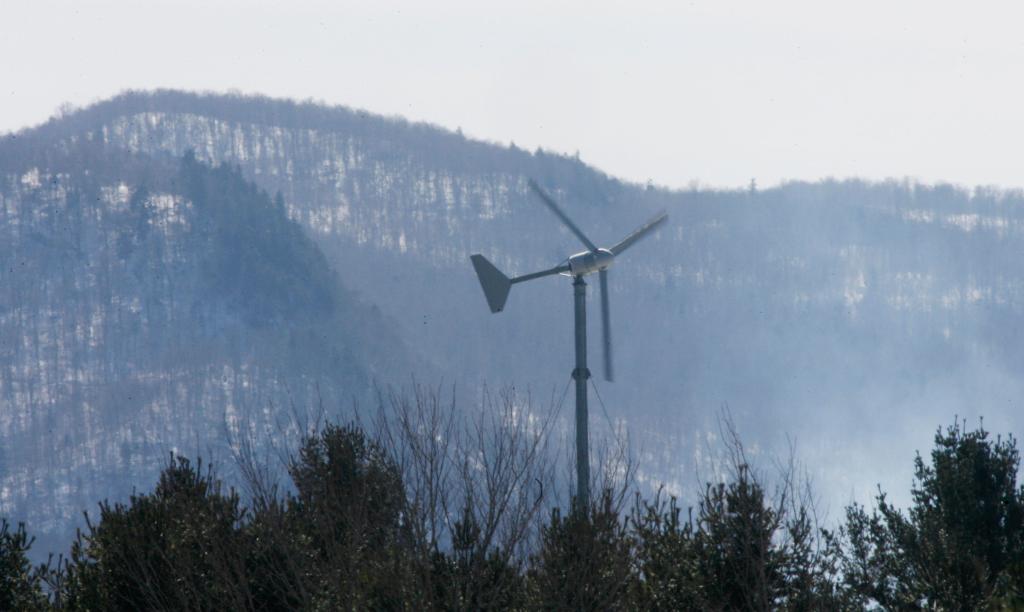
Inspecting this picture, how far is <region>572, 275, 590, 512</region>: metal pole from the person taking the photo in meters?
23.0

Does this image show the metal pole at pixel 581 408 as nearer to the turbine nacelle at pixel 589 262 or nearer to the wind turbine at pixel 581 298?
the wind turbine at pixel 581 298

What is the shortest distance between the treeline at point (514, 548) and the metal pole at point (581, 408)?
0.49 m

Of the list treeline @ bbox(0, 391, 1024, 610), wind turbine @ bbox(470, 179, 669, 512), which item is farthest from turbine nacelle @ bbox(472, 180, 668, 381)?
treeline @ bbox(0, 391, 1024, 610)

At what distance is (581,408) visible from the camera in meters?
24.4

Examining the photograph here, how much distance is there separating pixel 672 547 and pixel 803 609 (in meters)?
2.52

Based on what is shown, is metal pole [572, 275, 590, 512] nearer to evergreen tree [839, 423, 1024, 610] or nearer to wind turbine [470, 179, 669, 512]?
wind turbine [470, 179, 669, 512]

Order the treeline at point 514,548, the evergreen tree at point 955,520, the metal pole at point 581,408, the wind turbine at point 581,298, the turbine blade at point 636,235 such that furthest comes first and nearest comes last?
the turbine blade at point 636,235
the evergreen tree at point 955,520
the wind turbine at point 581,298
the metal pole at point 581,408
the treeline at point 514,548

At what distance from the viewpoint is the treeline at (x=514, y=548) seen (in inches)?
849

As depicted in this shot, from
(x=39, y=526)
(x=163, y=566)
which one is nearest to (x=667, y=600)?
(x=163, y=566)

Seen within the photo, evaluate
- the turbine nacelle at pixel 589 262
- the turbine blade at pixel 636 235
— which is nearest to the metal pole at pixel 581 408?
the turbine nacelle at pixel 589 262

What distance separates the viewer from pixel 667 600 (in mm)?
22172

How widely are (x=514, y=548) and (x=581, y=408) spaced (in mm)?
3267

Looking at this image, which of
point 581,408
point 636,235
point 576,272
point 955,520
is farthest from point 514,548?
point 955,520

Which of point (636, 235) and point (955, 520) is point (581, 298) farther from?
point (955, 520)
